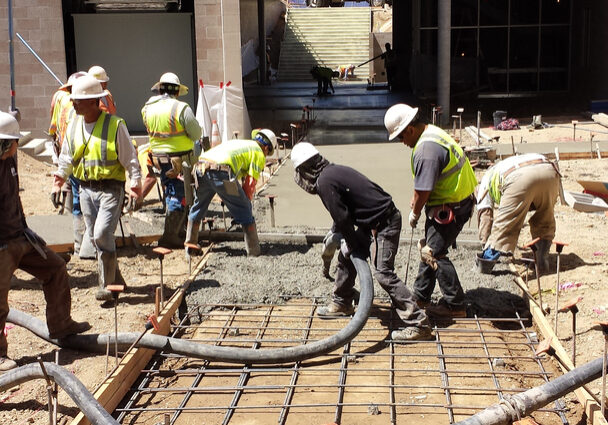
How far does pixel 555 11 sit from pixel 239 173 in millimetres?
18784

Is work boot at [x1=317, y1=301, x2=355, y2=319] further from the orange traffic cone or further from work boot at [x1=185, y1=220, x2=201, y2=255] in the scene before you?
the orange traffic cone

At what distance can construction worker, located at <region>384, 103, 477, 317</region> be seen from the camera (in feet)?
19.7

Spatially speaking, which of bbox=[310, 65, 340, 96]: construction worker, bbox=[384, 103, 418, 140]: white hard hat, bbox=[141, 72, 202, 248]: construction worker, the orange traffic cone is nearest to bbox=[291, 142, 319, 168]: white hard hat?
bbox=[384, 103, 418, 140]: white hard hat

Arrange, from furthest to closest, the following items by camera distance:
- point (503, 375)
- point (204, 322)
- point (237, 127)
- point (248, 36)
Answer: point (248, 36), point (237, 127), point (204, 322), point (503, 375)

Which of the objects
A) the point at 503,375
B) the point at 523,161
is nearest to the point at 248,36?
the point at 523,161

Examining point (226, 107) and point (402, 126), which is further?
point (226, 107)

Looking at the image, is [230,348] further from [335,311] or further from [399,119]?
[399,119]

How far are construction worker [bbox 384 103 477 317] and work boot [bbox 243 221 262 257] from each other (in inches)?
83.8

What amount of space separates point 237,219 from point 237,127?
7.35 metres

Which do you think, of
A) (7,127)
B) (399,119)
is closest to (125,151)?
(7,127)

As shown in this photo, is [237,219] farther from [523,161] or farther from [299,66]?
[299,66]

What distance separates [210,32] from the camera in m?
15.4

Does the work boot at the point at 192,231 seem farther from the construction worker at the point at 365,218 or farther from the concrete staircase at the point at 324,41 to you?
the concrete staircase at the point at 324,41

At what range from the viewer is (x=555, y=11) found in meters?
23.8
